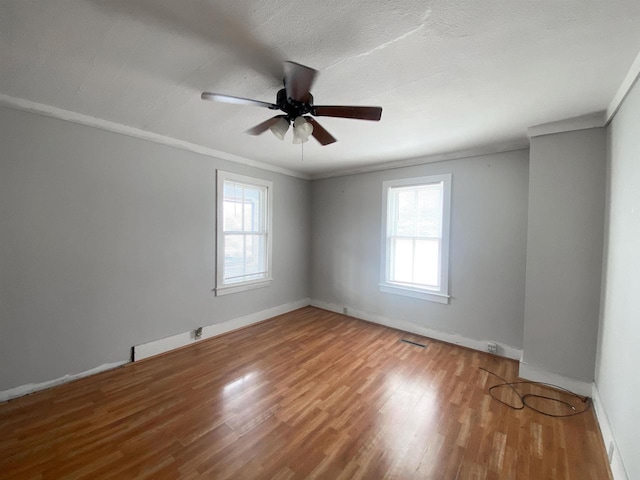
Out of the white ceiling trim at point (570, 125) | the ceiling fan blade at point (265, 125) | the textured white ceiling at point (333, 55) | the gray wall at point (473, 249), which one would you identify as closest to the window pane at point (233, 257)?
the textured white ceiling at point (333, 55)

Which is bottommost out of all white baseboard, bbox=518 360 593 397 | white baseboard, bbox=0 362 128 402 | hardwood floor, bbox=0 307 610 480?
hardwood floor, bbox=0 307 610 480

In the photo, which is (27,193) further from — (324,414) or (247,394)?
(324,414)

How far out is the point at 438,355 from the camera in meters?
3.11

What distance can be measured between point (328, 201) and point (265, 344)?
267 cm

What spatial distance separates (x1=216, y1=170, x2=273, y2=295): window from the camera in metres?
3.64

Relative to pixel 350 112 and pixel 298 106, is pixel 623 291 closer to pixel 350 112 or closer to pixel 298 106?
pixel 350 112

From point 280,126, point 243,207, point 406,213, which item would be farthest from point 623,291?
point 243,207

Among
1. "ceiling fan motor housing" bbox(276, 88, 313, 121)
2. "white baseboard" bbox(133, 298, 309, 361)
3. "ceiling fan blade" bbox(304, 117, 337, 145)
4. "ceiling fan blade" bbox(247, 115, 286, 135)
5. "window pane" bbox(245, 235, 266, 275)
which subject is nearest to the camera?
"ceiling fan motor housing" bbox(276, 88, 313, 121)

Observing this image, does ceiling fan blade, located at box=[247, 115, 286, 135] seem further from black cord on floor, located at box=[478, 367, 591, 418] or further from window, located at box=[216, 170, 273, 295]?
black cord on floor, located at box=[478, 367, 591, 418]

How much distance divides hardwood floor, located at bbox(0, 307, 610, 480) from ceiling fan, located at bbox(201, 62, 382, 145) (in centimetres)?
219

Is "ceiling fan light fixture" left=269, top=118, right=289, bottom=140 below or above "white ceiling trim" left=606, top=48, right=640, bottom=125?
below

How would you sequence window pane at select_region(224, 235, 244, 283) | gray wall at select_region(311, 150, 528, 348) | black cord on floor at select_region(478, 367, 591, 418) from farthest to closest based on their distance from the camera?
window pane at select_region(224, 235, 244, 283), gray wall at select_region(311, 150, 528, 348), black cord on floor at select_region(478, 367, 591, 418)

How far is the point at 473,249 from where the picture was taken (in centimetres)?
329

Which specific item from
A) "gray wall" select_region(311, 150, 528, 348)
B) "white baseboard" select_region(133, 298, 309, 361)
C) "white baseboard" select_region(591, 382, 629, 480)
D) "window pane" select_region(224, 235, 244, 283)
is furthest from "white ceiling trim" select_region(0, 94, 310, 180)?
"white baseboard" select_region(591, 382, 629, 480)
